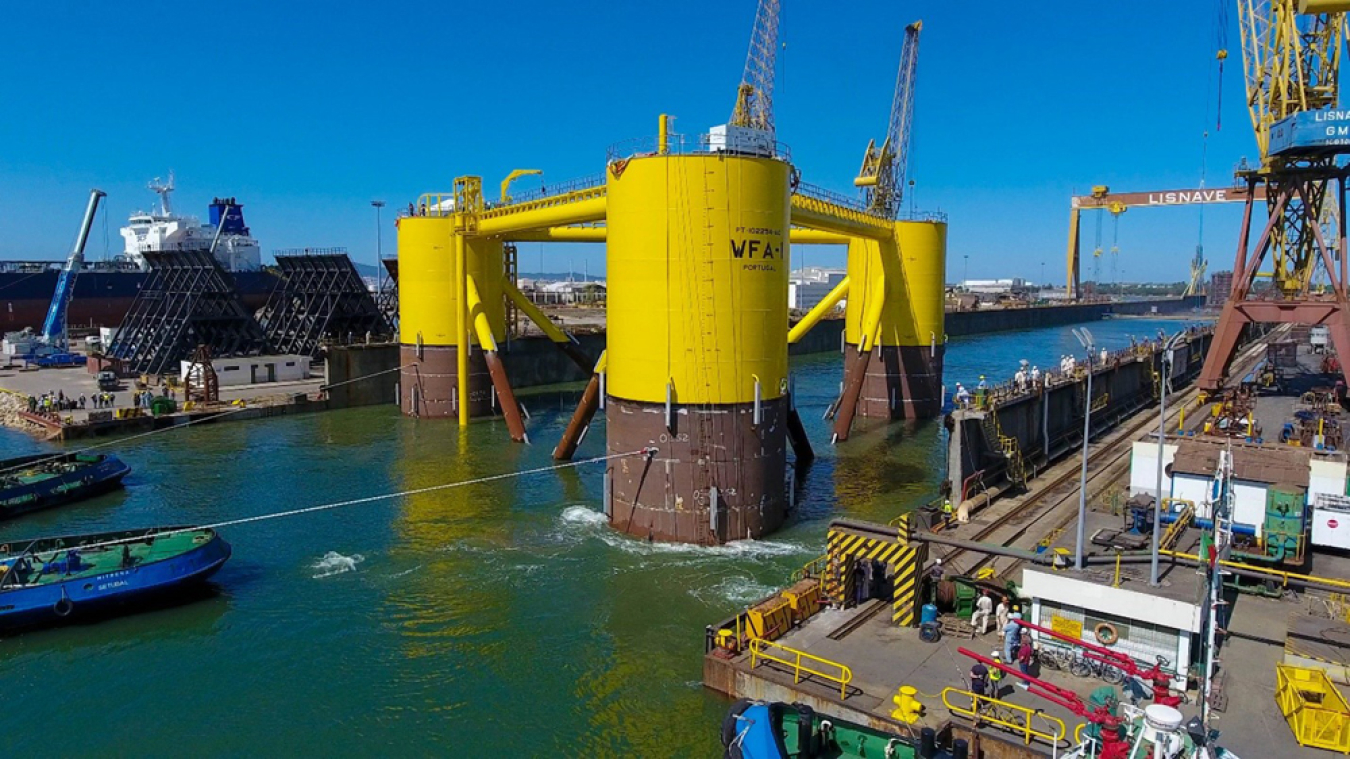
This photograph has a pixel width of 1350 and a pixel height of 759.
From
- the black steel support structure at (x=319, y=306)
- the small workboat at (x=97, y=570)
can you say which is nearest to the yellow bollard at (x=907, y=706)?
the small workboat at (x=97, y=570)

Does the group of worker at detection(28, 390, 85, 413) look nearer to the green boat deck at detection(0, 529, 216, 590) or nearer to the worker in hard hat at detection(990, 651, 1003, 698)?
the green boat deck at detection(0, 529, 216, 590)

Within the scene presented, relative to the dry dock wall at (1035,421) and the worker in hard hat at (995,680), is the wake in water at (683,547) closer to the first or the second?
the dry dock wall at (1035,421)

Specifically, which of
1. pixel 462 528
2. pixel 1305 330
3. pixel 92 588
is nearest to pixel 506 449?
pixel 462 528

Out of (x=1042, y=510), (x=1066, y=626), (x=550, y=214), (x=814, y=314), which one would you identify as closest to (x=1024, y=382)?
(x=814, y=314)

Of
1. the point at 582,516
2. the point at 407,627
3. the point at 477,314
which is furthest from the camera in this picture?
the point at 477,314

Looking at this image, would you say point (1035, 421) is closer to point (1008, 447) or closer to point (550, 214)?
point (1008, 447)

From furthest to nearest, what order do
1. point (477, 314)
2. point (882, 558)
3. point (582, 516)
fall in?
point (477, 314) < point (582, 516) < point (882, 558)
